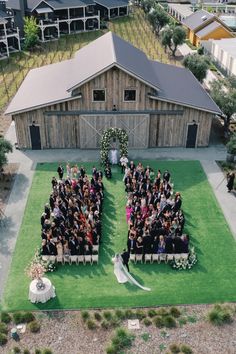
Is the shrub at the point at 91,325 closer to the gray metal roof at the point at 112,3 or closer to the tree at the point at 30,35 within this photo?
the tree at the point at 30,35

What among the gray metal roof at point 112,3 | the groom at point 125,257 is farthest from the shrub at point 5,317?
the gray metal roof at point 112,3

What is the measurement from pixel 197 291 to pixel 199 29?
1928 inches

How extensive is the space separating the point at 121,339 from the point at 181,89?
19485 mm

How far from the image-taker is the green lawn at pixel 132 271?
16875mm

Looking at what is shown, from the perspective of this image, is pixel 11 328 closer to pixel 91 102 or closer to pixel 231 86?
pixel 91 102

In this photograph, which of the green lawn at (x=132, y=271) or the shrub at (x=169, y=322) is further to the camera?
the green lawn at (x=132, y=271)

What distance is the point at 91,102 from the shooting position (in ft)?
88.4

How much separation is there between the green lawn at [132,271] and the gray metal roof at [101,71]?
313 inches

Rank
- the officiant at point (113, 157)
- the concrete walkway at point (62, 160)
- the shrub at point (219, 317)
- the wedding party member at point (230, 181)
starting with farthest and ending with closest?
the officiant at point (113, 157)
the wedding party member at point (230, 181)
the concrete walkway at point (62, 160)
the shrub at point (219, 317)

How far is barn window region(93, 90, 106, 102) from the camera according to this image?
26.7 m

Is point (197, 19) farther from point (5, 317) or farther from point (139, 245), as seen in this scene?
point (5, 317)

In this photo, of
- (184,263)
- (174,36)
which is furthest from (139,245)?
(174,36)

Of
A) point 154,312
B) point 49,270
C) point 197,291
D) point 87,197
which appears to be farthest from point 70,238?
point 197,291

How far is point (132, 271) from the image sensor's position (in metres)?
18.2
